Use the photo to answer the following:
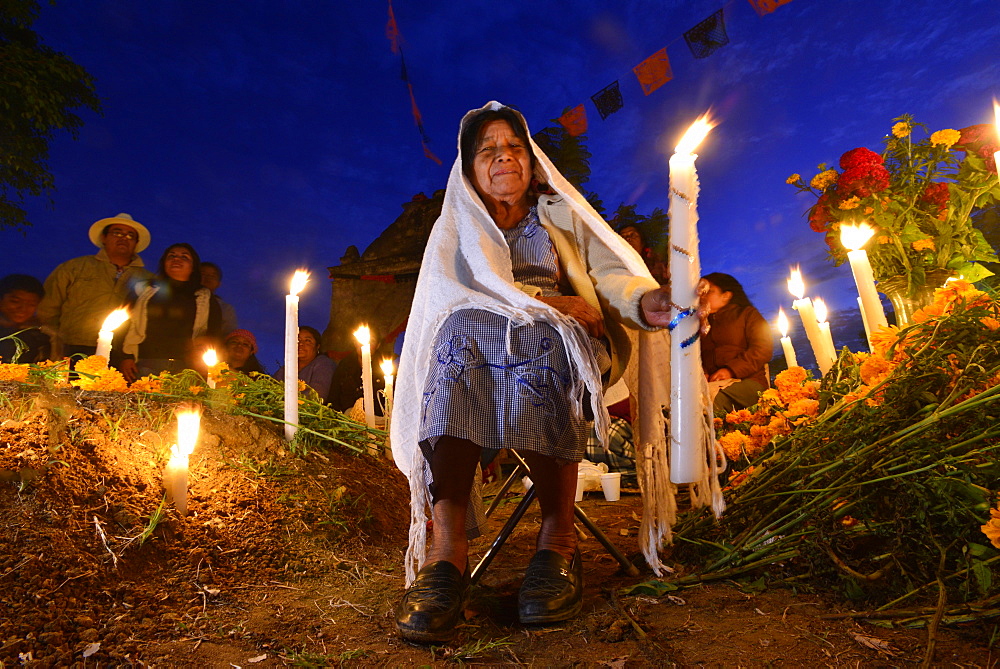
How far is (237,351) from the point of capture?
239 inches

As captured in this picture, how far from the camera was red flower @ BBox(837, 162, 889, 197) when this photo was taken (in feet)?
8.45

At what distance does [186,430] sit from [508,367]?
4.12 feet

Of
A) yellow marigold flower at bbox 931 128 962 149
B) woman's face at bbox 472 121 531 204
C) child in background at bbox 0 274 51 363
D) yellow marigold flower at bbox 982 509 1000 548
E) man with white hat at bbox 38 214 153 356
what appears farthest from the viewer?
child in background at bbox 0 274 51 363

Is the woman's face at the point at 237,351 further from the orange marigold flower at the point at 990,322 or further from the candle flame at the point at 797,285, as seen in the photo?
the orange marigold flower at the point at 990,322

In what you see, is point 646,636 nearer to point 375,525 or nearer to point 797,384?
point 797,384

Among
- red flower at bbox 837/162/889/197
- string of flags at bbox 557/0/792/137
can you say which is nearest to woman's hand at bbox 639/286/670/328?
red flower at bbox 837/162/889/197

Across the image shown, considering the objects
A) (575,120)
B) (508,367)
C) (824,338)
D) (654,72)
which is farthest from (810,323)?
(575,120)

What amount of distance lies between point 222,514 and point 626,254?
1.82 meters

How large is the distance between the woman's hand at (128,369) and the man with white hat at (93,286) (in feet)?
1.59

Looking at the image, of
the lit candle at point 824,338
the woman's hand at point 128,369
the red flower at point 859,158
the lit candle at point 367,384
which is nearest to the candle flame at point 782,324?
the lit candle at point 824,338

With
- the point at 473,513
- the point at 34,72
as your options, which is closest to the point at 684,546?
the point at 473,513

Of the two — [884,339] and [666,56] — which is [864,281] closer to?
[884,339]

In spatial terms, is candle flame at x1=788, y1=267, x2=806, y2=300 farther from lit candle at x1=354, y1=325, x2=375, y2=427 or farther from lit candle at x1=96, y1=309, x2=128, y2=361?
lit candle at x1=96, y1=309, x2=128, y2=361

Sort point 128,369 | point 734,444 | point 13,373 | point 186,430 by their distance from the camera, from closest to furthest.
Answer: point 734,444
point 186,430
point 13,373
point 128,369
